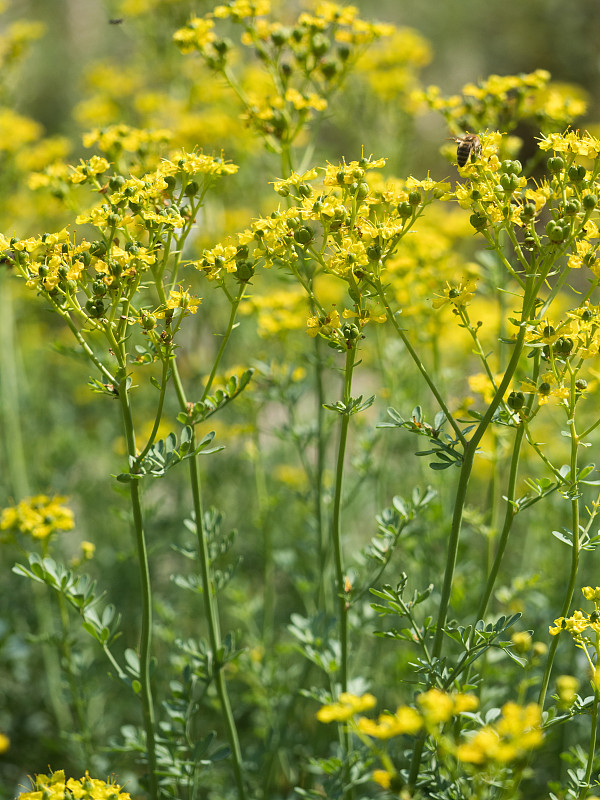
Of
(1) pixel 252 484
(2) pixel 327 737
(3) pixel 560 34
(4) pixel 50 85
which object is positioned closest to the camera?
(2) pixel 327 737

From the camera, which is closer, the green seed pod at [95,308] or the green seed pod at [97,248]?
the green seed pod at [95,308]

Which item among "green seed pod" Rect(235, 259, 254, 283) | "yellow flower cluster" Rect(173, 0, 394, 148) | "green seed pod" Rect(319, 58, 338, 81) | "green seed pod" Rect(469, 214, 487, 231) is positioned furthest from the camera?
"green seed pod" Rect(319, 58, 338, 81)

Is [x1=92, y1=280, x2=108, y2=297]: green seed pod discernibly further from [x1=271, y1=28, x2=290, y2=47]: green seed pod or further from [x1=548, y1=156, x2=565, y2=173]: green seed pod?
[x1=271, y1=28, x2=290, y2=47]: green seed pod

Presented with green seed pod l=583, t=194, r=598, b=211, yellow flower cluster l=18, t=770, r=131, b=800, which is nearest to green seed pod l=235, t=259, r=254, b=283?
green seed pod l=583, t=194, r=598, b=211

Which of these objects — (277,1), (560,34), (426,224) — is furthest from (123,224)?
(560,34)

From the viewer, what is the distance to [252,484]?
189 inches

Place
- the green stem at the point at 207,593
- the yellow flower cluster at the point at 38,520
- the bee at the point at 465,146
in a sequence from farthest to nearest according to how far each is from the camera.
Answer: the yellow flower cluster at the point at 38,520 < the bee at the point at 465,146 < the green stem at the point at 207,593

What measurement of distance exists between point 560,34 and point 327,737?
1126 cm

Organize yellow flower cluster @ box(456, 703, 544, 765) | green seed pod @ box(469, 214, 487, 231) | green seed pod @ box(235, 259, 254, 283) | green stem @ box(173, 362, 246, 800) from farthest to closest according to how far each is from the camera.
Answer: green stem @ box(173, 362, 246, 800) < green seed pod @ box(235, 259, 254, 283) < green seed pod @ box(469, 214, 487, 231) < yellow flower cluster @ box(456, 703, 544, 765)

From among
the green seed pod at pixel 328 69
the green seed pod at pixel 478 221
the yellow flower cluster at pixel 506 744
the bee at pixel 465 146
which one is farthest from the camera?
the green seed pod at pixel 328 69

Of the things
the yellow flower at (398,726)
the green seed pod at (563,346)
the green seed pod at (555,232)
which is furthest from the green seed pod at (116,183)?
the yellow flower at (398,726)

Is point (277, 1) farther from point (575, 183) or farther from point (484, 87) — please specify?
point (575, 183)

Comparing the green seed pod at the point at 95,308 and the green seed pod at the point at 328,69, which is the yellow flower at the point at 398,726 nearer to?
the green seed pod at the point at 95,308

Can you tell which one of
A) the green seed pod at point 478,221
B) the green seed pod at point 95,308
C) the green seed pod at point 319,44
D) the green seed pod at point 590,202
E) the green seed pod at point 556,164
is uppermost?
the green seed pod at point 319,44
